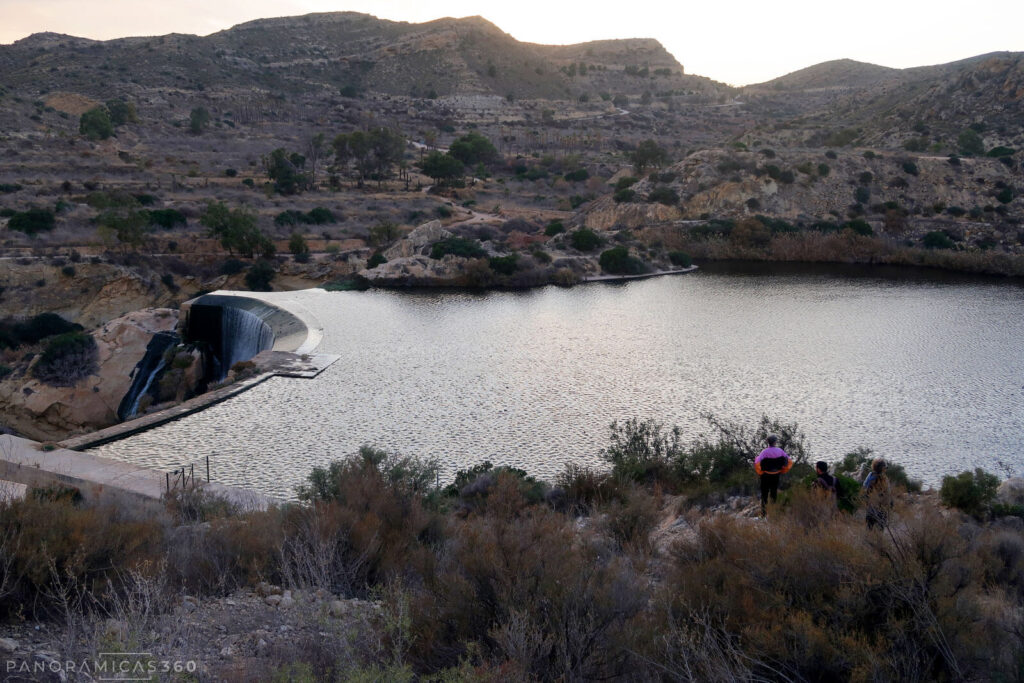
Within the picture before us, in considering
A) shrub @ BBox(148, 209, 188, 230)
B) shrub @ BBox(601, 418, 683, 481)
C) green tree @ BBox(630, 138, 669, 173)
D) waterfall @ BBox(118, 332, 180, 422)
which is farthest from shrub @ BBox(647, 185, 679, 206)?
shrub @ BBox(601, 418, 683, 481)

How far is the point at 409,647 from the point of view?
4.45 meters

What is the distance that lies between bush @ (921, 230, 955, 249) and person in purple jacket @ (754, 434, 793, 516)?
1381 inches

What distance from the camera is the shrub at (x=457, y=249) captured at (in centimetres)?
3256

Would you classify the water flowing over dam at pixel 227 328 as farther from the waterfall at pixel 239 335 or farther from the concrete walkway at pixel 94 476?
the concrete walkway at pixel 94 476

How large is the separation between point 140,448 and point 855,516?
38.0 ft

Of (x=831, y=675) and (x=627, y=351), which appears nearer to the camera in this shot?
(x=831, y=675)

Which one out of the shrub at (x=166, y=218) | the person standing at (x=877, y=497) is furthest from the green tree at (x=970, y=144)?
the person standing at (x=877, y=497)

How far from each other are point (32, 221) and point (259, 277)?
10492mm

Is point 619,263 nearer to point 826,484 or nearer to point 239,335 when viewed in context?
point 239,335

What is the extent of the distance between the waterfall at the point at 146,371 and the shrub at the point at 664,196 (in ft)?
98.2

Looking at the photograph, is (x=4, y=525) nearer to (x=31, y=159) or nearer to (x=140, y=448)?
(x=140, y=448)

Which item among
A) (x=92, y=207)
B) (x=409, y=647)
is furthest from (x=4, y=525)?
(x=92, y=207)

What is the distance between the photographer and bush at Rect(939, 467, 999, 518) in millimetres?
8336

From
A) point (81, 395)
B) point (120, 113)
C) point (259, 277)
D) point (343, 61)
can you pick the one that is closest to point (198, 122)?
point (120, 113)
